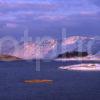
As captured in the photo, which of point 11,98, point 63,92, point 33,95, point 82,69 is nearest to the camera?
point 11,98

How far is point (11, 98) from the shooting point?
1296 inches

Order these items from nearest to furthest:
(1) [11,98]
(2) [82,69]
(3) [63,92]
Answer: (1) [11,98] → (3) [63,92] → (2) [82,69]

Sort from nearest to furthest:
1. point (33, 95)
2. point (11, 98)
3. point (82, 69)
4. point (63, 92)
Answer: point (11, 98)
point (33, 95)
point (63, 92)
point (82, 69)

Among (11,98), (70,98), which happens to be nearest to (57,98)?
(70,98)

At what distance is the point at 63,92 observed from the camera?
123ft

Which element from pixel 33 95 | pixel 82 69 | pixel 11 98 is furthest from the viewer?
pixel 82 69

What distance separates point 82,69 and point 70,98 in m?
53.1

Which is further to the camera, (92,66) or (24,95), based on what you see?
(92,66)

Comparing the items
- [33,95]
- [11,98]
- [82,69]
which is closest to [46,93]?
[33,95]

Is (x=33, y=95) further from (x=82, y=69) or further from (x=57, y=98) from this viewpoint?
(x=82, y=69)

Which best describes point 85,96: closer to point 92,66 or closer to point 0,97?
point 0,97

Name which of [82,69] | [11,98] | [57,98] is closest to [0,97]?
[11,98]

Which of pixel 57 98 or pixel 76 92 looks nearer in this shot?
pixel 57 98

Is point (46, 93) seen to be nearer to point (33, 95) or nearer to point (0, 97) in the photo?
point (33, 95)
